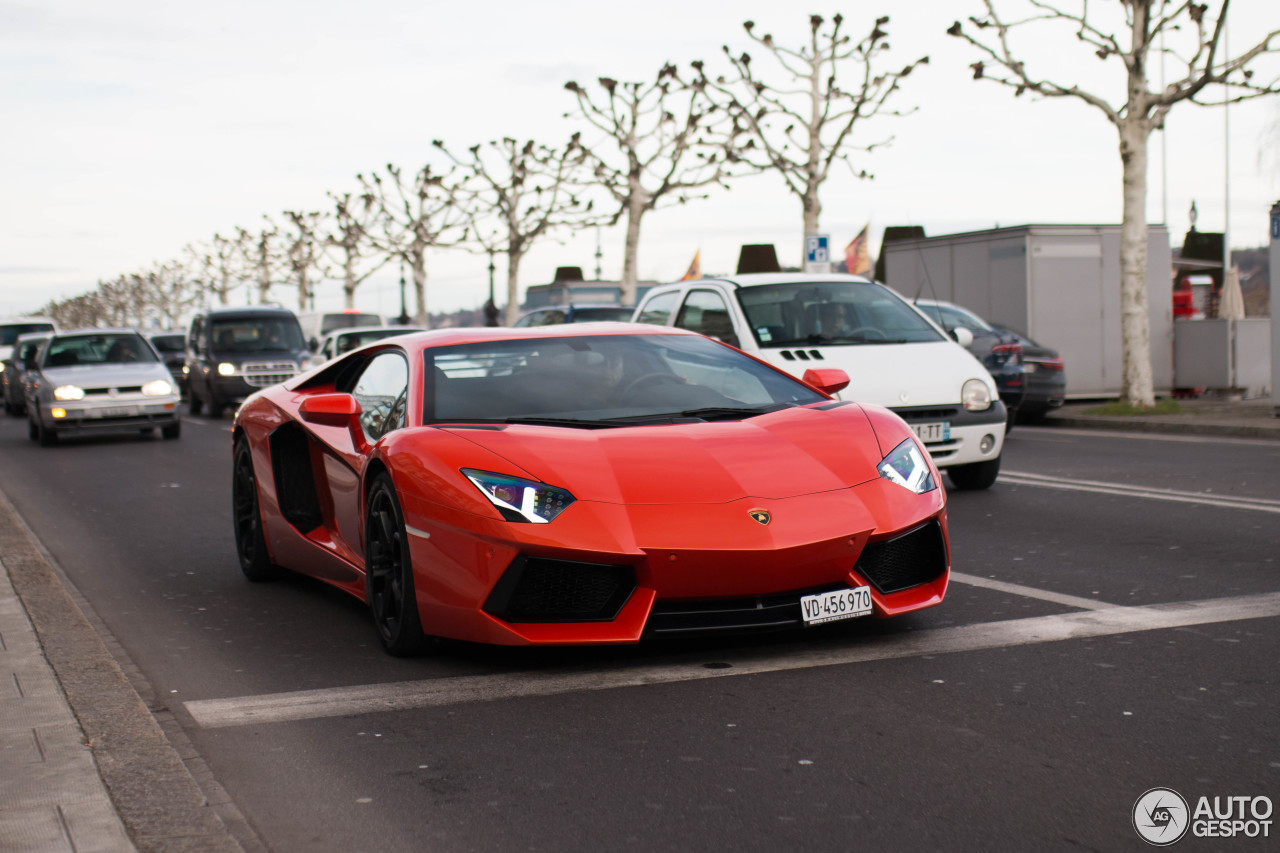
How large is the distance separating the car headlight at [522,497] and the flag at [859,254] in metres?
30.3

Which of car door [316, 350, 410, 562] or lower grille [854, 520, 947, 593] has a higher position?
car door [316, 350, 410, 562]

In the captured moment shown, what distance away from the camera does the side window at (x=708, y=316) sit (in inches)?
464

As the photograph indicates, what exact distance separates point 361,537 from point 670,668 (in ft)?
4.96

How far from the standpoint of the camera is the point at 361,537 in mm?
5934

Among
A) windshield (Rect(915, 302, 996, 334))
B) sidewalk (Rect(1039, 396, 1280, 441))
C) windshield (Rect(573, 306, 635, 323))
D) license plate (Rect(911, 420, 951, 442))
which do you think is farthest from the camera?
windshield (Rect(573, 306, 635, 323))

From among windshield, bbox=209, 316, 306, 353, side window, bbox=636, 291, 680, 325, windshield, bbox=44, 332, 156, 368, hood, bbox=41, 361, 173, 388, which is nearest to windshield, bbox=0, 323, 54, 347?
windshield, bbox=209, 316, 306, 353

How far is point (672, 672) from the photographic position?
16.6 feet

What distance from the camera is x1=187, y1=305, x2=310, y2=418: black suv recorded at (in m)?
26.5

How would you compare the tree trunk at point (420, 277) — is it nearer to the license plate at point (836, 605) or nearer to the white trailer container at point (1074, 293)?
the white trailer container at point (1074, 293)

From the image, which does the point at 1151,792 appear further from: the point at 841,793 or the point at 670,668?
the point at 670,668

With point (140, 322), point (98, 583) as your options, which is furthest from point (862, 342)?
point (140, 322)

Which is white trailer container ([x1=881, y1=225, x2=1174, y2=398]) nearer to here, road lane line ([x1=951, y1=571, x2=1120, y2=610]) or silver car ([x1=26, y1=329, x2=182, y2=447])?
silver car ([x1=26, y1=329, x2=182, y2=447])

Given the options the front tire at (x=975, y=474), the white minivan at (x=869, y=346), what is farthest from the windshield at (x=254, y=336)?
the front tire at (x=975, y=474)

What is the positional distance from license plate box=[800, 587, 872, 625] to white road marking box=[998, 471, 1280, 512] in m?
4.92
